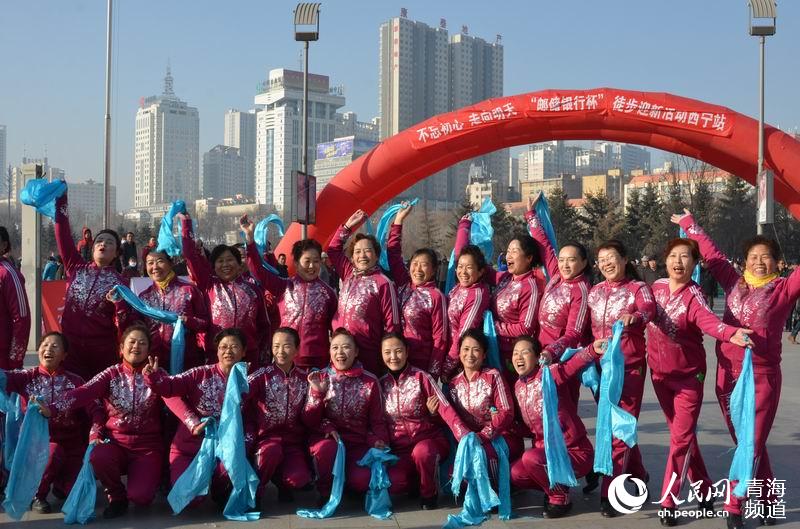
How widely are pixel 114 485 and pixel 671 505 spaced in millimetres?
3017

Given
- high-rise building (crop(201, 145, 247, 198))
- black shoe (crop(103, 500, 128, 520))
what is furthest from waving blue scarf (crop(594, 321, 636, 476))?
high-rise building (crop(201, 145, 247, 198))

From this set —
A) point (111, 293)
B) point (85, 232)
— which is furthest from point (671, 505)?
point (85, 232)

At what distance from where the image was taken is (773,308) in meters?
4.39

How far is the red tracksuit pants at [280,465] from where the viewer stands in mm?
4695

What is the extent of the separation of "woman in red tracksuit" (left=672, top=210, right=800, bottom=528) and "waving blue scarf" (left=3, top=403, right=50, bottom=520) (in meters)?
3.65

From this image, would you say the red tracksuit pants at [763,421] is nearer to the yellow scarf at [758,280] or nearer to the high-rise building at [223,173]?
the yellow scarf at [758,280]

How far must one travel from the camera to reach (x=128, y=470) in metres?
4.70

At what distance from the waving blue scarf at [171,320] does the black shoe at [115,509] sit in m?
0.87

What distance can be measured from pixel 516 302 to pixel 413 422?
966 mm

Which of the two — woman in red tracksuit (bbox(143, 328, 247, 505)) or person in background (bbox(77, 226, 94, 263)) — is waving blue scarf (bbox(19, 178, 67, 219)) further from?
person in background (bbox(77, 226, 94, 263))

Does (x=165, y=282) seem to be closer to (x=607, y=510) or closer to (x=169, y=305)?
(x=169, y=305)

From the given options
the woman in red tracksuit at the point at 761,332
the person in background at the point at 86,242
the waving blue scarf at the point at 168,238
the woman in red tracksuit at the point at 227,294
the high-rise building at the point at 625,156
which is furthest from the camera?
the high-rise building at the point at 625,156

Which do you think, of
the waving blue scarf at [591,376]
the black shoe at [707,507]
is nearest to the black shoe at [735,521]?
the black shoe at [707,507]

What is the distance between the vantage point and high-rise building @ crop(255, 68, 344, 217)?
121 metres
